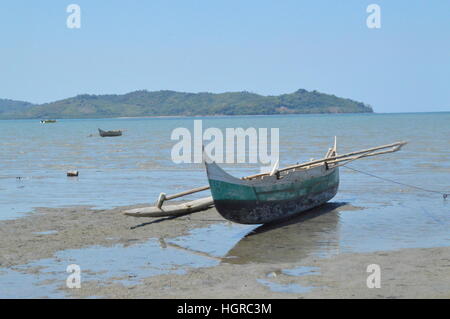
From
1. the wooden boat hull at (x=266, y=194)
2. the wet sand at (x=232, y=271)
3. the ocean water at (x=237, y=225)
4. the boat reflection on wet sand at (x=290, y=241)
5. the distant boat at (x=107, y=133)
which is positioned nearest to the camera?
the wet sand at (x=232, y=271)

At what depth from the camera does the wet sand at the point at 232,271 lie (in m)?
10.8

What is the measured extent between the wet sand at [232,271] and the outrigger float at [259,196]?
823 mm

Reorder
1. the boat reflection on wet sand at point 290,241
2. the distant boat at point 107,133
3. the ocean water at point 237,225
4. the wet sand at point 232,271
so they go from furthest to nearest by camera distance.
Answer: the distant boat at point 107,133
the boat reflection on wet sand at point 290,241
the ocean water at point 237,225
the wet sand at point 232,271

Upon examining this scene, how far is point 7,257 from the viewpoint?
1345 centimetres

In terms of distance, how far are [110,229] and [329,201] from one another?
844cm

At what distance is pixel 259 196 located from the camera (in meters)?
16.6

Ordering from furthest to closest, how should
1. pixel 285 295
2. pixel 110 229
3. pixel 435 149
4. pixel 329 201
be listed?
1. pixel 435 149
2. pixel 329 201
3. pixel 110 229
4. pixel 285 295

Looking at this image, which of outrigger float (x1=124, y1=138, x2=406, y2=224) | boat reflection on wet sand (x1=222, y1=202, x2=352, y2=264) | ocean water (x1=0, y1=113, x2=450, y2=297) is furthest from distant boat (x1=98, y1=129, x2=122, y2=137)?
boat reflection on wet sand (x1=222, y1=202, x2=352, y2=264)

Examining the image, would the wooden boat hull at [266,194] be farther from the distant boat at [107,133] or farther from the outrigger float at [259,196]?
the distant boat at [107,133]

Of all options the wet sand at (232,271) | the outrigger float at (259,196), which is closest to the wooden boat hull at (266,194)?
the outrigger float at (259,196)

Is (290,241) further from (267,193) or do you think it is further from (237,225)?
(237,225)

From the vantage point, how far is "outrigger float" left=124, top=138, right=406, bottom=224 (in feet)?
51.3
